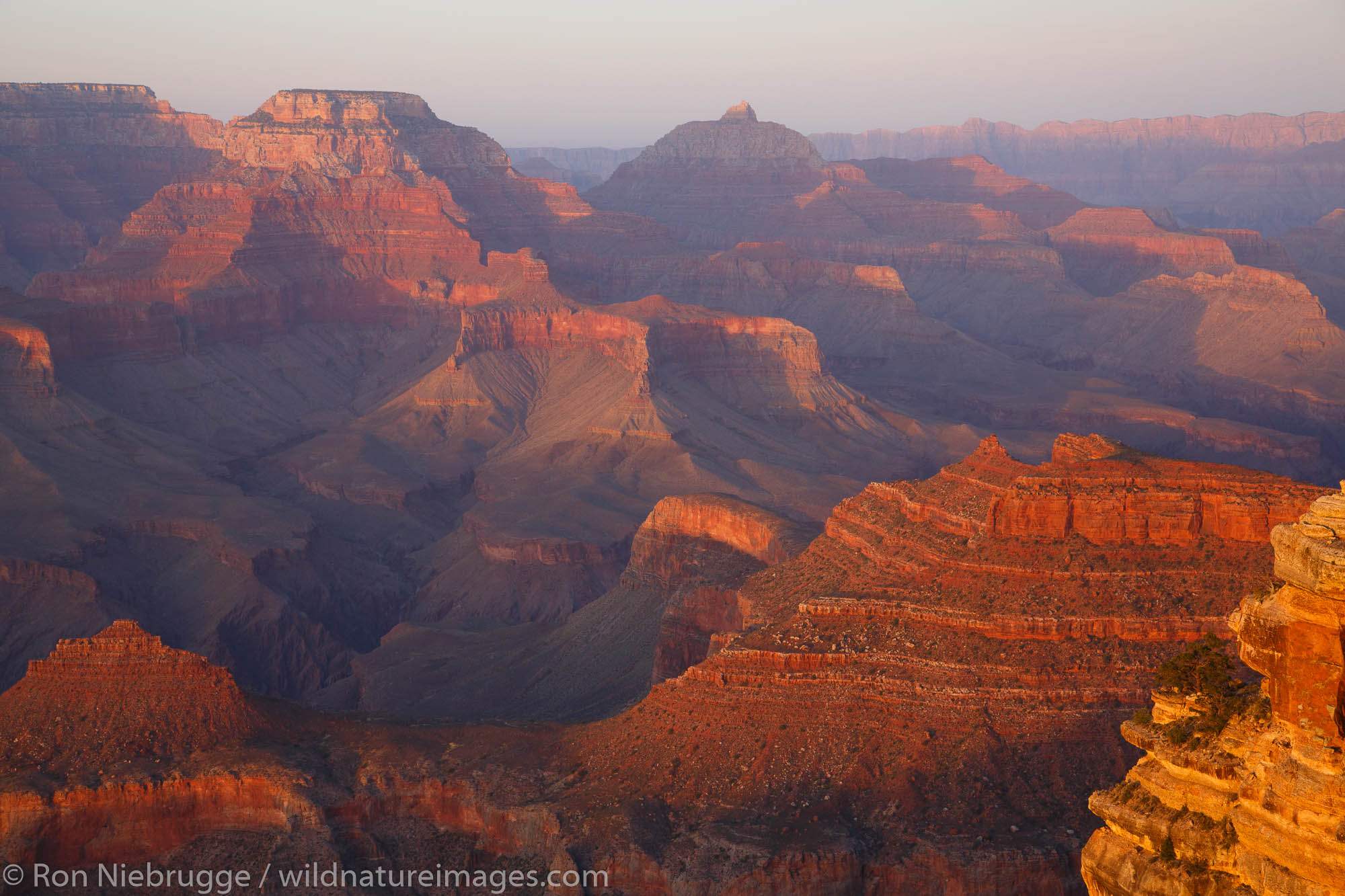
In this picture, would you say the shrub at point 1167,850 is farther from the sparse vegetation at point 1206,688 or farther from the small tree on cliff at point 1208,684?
the small tree on cliff at point 1208,684

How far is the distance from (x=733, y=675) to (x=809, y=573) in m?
8.82

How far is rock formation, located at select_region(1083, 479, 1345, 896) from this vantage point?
1792cm

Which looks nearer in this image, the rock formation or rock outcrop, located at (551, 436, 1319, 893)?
the rock formation

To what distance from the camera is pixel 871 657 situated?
4262 centimetres

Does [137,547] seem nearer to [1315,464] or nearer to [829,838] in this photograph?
[829,838]

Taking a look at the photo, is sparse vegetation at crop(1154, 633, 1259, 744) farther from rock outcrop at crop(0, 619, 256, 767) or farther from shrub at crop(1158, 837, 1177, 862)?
rock outcrop at crop(0, 619, 256, 767)

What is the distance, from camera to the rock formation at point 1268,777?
1792cm

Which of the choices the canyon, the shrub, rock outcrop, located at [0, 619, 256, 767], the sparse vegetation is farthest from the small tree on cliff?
rock outcrop, located at [0, 619, 256, 767]

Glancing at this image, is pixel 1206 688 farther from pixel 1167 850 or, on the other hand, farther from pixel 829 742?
pixel 829 742

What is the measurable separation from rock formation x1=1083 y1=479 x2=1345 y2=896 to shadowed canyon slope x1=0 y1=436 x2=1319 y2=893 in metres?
15.6

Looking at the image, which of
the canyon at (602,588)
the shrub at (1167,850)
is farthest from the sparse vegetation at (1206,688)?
the shrub at (1167,850)

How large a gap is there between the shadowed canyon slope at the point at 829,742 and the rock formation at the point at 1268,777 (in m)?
15.6

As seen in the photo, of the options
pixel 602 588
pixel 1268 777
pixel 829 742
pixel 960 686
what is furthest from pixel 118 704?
pixel 602 588

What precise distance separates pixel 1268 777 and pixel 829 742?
2283 centimetres
